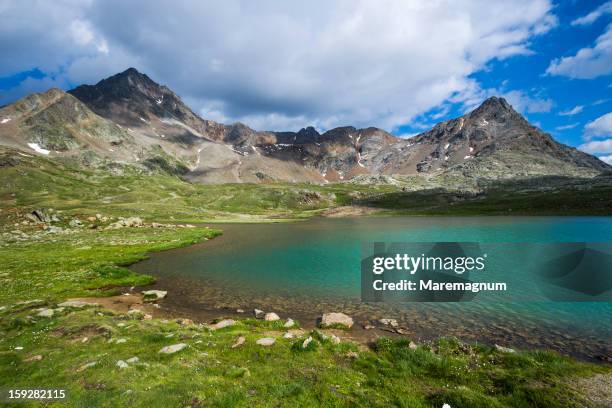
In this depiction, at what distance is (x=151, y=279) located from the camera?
43344mm

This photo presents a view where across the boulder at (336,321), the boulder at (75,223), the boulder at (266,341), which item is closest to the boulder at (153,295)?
the boulder at (336,321)

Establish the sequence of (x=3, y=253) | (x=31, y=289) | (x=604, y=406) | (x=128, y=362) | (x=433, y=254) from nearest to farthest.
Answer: (x=604, y=406)
(x=128, y=362)
(x=31, y=289)
(x=3, y=253)
(x=433, y=254)

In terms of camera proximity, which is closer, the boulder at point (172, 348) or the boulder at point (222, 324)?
the boulder at point (172, 348)

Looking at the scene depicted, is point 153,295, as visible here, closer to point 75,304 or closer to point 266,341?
point 75,304

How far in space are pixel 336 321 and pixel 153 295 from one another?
2269 centimetres

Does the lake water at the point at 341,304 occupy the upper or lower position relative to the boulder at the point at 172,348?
lower

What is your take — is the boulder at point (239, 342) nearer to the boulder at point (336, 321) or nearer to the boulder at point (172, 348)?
the boulder at point (172, 348)

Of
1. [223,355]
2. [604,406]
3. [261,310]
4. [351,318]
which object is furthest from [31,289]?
[604,406]

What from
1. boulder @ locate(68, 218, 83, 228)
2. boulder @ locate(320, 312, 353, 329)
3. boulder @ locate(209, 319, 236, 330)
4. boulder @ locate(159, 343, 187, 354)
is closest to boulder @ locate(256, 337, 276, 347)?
boulder @ locate(159, 343, 187, 354)

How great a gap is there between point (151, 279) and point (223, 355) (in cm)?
3080

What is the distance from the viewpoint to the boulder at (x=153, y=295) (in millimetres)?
34559

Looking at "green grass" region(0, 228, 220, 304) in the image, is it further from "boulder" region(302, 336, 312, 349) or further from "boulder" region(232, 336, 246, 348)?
"boulder" region(302, 336, 312, 349)

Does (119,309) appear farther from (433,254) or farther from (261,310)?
(433,254)

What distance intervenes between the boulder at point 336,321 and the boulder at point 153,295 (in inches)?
798
